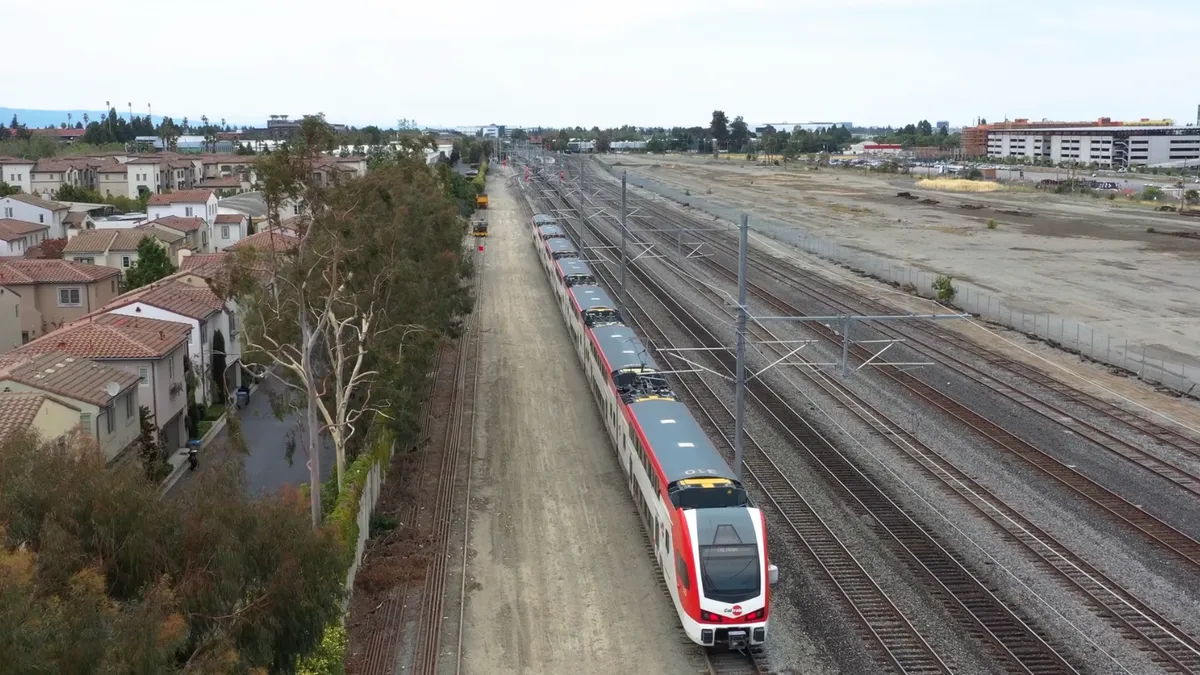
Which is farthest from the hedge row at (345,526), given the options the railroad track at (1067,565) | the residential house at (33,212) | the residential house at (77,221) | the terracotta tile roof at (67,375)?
the residential house at (33,212)

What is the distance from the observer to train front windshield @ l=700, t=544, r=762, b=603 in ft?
60.4

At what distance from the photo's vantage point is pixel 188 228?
66.2 m

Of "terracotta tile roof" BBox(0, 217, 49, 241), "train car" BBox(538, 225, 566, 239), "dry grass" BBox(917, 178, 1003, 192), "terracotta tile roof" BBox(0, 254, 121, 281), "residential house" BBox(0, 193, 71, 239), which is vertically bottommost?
"terracotta tile roof" BBox(0, 254, 121, 281)

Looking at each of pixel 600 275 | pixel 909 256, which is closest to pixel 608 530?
pixel 600 275

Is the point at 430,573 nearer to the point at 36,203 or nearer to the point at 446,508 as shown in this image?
the point at 446,508

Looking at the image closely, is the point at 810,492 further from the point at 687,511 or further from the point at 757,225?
the point at 757,225

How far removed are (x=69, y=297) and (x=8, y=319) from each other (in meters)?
4.25

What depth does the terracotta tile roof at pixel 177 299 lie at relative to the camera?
121 ft

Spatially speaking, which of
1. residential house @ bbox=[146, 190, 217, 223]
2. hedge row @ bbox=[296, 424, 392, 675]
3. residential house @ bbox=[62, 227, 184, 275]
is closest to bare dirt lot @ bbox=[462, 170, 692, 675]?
hedge row @ bbox=[296, 424, 392, 675]

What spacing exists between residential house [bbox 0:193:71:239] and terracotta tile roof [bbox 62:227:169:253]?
1511 cm

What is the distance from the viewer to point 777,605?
21594 millimetres

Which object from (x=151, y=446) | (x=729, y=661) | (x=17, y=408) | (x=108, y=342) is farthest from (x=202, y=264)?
(x=729, y=661)

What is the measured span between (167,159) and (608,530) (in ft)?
338

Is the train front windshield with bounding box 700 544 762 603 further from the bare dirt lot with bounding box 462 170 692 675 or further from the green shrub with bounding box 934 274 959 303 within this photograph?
the green shrub with bounding box 934 274 959 303
